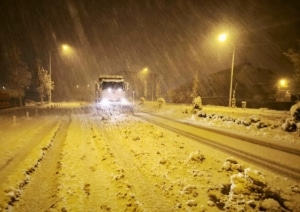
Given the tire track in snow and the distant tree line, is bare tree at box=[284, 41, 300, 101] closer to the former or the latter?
the tire track in snow

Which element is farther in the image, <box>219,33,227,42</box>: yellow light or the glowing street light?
the glowing street light

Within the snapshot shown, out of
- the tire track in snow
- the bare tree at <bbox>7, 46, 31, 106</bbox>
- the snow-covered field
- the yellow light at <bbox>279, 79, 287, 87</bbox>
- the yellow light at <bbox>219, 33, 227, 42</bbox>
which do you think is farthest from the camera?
the yellow light at <bbox>279, 79, 287, 87</bbox>

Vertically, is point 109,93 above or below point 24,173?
above

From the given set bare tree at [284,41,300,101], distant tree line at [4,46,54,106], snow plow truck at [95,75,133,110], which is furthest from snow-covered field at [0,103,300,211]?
distant tree line at [4,46,54,106]

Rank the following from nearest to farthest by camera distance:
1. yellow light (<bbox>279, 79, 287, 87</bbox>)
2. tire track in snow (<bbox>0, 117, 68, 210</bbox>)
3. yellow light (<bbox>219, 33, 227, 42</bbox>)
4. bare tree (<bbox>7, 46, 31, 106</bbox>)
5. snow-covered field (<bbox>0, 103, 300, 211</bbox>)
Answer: snow-covered field (<bbox>0, 103, 300, 211</bbox>) → tire track in snow (<bbox>0, 117, 68, 210</bbox>) → yellow light (<bbox>219, 33, 227, 42</bbox>) → bare tree (<bbox>7, 46, 31, 106</bbox>) → yellow light (<bbox>279, 79, 287, 87</bbox>)

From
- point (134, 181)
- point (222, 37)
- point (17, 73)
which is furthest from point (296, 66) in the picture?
point (17, 73)

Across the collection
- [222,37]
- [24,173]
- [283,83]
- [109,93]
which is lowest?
[24,173]

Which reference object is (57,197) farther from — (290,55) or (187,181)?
(290,55)

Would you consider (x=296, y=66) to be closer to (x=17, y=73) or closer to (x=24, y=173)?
(x=24, y=173)

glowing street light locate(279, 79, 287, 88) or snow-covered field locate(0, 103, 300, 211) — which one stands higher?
glowing street light locate(279, 79, 287, 88)

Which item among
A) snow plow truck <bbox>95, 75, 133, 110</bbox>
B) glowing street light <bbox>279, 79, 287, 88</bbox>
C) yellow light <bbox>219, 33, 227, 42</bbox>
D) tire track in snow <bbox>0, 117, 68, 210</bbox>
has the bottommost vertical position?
tire track in snow <bbox>0, 117, 68, 210</bbox>

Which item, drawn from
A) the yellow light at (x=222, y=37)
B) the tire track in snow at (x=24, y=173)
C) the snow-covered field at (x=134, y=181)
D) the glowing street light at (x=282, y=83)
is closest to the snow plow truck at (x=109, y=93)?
the yellow light at (x=222, y=37)

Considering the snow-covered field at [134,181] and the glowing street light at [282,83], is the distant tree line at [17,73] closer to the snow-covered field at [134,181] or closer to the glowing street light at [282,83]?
the snow-covered field at [134,181]

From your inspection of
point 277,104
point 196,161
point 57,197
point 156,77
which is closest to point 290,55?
point 277,104
